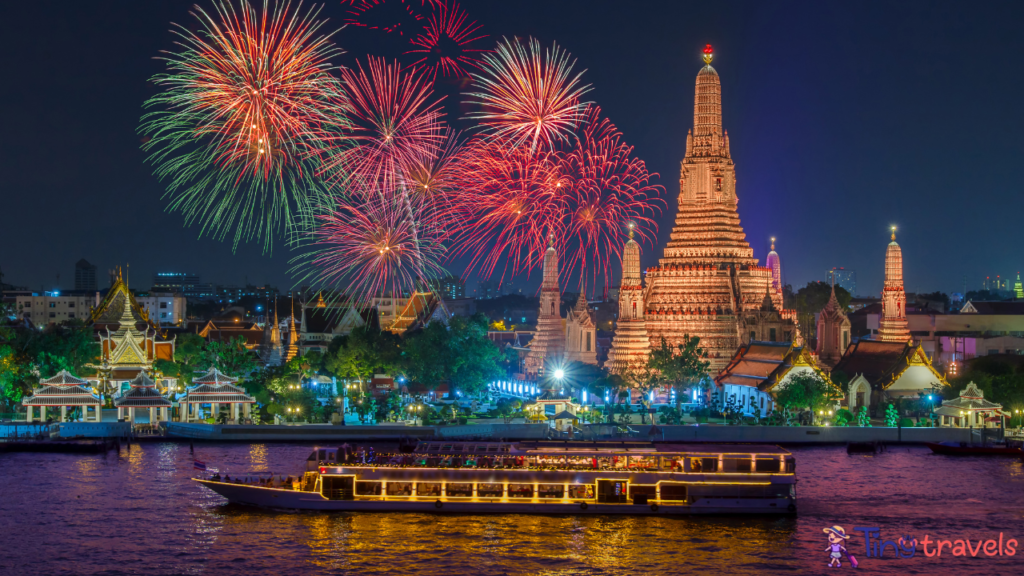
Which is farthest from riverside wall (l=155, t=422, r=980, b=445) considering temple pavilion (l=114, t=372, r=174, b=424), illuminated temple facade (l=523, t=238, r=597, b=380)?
illuminated temple facade (l=523, t=238, r=597, b=380)

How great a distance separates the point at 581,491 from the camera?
45.6m

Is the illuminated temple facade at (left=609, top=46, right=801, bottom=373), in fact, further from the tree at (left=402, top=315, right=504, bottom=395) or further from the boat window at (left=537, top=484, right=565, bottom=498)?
the boat window at (left=537, top=484, right=565, bottom=498)

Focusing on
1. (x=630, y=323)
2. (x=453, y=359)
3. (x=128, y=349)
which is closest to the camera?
(x=128, y=349)

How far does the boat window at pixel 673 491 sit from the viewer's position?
4522 centimetres

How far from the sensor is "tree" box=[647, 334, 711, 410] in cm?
7075

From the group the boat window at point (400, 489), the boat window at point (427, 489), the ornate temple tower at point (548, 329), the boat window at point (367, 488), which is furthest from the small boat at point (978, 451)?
the ornate temple tower at point (548, 329)

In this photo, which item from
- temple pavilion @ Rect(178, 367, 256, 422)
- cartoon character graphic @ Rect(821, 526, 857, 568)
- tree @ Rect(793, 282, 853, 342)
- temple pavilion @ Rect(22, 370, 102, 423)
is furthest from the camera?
tree @ Rect(793, 282, 853, 342)

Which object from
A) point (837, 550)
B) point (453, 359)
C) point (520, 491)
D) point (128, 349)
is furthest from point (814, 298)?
point (837, 550)

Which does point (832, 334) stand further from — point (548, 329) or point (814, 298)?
point (814, 298)

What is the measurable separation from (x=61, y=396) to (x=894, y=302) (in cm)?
5907

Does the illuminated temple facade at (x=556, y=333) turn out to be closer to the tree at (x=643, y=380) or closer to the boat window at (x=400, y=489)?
the tree at (x=643, y=380)

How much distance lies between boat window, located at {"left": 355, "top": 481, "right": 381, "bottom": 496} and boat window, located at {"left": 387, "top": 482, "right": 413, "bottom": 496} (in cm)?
47

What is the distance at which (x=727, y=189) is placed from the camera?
81.1 m

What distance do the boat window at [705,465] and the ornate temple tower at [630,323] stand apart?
1180 inches
